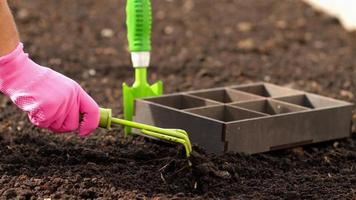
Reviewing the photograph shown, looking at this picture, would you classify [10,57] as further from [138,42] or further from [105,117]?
[138,42]

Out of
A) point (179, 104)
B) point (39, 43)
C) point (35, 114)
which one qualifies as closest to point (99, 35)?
point (39, 43)

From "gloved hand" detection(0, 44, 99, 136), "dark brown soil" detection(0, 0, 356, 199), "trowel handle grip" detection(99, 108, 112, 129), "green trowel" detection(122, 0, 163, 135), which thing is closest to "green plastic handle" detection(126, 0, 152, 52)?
"green trowel" detection(122, 0, 163, 135)

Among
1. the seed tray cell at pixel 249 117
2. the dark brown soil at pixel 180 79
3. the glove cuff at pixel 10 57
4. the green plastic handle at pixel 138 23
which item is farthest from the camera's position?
the green plastic handle at pixel 138 23

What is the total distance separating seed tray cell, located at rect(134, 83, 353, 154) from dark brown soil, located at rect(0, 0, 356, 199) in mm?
73

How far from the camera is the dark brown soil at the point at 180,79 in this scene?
9.36 ft

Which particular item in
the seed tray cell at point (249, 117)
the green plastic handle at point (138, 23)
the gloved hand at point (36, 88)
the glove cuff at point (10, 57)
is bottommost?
the seed tray cell at point (249, 117)

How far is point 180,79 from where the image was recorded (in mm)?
4957

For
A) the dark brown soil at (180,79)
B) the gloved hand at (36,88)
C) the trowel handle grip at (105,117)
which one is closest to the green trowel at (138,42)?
the dark brown soil at (180,79)

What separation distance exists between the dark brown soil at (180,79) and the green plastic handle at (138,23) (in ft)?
1.36

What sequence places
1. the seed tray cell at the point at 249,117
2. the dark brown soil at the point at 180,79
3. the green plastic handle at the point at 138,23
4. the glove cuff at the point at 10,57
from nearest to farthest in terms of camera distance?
the glove cuff at the point at 10,57 → the dark brown soil at the point at 180,79 → the seed tray cell at the point at 249,117 → the green plastic handle at the point at 138,23

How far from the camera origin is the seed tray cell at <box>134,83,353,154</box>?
10.8ft

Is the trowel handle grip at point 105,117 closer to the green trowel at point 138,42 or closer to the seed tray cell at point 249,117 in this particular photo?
the seed tray cell at point 249,117

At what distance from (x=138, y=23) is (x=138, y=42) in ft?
0.29

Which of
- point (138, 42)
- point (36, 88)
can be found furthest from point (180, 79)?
point (36, 88)
